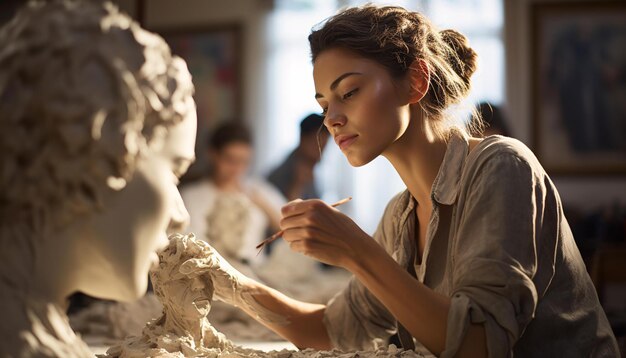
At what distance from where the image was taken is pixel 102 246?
48.3 inches

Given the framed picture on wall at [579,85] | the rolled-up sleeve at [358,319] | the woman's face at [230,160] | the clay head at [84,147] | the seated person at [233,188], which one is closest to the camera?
the clay head at [84,147]

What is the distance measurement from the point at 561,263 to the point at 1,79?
1208mm

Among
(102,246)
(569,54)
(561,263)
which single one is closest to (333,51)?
(561,263)

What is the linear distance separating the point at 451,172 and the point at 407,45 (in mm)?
315

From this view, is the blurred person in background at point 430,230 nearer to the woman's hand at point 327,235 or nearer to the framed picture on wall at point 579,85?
the woman's hand at point 327,235

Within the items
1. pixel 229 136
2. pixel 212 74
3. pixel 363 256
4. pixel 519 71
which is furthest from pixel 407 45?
pixel 212 74

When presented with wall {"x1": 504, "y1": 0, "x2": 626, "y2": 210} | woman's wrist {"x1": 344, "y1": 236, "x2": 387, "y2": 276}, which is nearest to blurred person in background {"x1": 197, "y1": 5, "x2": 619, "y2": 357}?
woman's wrist {"x1": 344, "y1": 236, "x2": 387, "y2": 276}

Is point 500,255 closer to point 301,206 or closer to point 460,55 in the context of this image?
point 301,206

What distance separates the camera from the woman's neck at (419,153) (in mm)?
1891

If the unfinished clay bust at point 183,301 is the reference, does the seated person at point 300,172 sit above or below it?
below

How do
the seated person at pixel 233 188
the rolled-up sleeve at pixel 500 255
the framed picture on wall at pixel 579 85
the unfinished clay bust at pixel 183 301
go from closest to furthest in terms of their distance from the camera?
the rolled-up sleeve at pixel 500 255, the unfinished clay bust at pixel 183 301, the seated person at pixel 233 188, the framed picture on wall at pixel 579 85

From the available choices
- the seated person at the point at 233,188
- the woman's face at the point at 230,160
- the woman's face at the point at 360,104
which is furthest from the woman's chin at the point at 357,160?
the woman's face at the point at 230,160

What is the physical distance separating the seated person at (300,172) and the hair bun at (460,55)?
3475 mm

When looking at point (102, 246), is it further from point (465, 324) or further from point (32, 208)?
point (465, 324)
